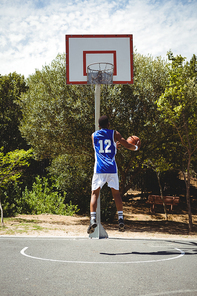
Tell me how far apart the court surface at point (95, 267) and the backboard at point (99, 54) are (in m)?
4.95

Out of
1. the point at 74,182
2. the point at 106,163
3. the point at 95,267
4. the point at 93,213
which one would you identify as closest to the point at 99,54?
the point at 106,163

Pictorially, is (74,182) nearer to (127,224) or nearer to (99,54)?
Answer: (127,224)

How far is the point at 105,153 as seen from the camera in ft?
17.6

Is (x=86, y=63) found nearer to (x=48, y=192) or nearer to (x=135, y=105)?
(x=135, y=105)

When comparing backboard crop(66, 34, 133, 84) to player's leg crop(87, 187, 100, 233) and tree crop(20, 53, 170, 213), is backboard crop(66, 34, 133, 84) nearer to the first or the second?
tree crop(20, 53, 170, 213)

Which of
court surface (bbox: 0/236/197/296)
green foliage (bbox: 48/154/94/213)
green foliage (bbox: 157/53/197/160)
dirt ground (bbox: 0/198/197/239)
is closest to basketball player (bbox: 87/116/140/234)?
court surface (bbox: 0/236/197/296)

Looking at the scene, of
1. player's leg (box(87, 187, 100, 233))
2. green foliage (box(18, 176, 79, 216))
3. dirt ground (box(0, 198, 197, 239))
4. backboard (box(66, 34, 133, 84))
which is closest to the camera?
player's leg (box(87, 187, 100, 233))

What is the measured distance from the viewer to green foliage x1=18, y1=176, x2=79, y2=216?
1753 centimetres

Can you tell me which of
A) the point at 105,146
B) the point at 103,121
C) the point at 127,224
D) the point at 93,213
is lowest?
the point at 127,224

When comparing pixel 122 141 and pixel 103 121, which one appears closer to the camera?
pixel 122 141

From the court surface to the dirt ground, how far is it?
3.24 meters

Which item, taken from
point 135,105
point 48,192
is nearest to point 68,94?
point 135,105

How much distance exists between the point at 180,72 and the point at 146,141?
3.48 m

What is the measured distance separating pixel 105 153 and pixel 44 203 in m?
13.9
